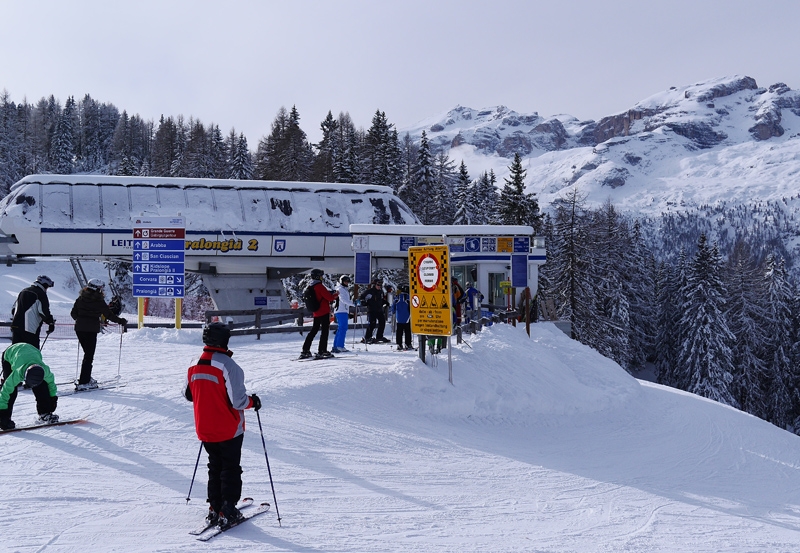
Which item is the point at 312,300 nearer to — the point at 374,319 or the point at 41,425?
the point at 374,319

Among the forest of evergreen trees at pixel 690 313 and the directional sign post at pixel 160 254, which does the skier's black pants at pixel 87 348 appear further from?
the forest of evergreen trees at pixel 690 313

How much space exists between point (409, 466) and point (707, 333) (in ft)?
120

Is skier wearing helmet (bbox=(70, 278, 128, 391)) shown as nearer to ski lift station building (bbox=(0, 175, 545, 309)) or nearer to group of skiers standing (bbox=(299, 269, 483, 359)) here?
group of skiers standing (bbox=(299, 269, 483, 359))

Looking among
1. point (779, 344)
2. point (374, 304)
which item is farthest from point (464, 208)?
point (374, 304)

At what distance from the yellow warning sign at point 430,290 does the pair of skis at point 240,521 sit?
219 inches

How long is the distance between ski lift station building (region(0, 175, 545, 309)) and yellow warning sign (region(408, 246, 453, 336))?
7564 mm

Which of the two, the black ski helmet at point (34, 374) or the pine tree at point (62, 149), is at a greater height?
the pine tree at point (62, 149)

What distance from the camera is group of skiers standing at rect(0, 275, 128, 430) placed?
7.41 metres

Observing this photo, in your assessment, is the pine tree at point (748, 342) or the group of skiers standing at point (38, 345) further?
the pine tree at point (748, 342)

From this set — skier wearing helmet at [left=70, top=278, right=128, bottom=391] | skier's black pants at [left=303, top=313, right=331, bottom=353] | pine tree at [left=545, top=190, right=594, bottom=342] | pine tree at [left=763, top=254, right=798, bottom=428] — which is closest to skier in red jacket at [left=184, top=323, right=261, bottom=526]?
skier wearing helmet at [left=70, top=278, right=128, bottom=391]

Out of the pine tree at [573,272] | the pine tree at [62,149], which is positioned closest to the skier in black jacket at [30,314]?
the pine tree at [573,272]

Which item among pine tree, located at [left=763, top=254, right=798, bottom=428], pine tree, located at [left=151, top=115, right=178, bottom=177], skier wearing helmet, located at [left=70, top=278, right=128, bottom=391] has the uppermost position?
pine tree, located at [left=151, top=115, right=178, bottom=177]

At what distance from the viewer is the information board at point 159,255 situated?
673 inches

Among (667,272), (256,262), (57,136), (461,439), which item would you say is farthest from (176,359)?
(57,136)
